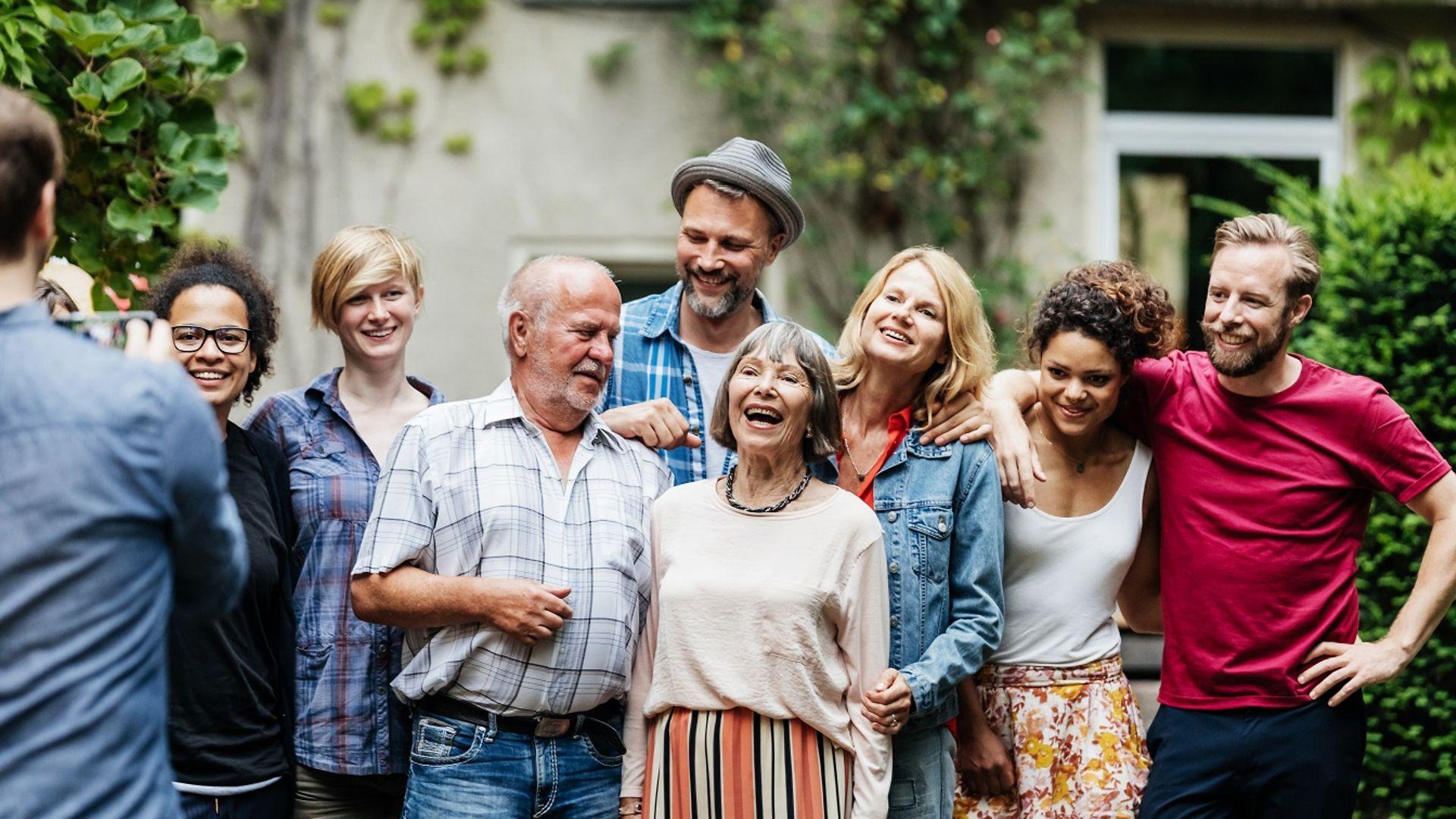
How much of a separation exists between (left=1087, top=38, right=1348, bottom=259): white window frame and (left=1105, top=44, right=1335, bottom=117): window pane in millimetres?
39

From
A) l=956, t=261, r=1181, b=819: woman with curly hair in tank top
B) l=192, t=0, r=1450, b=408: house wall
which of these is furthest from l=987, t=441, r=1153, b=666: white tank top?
l=192, t=0, r=1450, b=408: house wall

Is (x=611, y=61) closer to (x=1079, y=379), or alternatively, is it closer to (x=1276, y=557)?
(x=1079, y=379)

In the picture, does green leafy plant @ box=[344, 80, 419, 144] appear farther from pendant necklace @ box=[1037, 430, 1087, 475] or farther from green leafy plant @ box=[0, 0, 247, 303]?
pendant necklace @ box=[1037, 430, 1087, 475]

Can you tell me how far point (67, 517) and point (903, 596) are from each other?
1786 millimetres

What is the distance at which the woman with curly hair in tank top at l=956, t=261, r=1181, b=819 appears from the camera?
324cm

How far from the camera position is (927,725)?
3.09 metres

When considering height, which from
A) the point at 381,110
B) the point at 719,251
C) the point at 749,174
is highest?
the point at 381,110

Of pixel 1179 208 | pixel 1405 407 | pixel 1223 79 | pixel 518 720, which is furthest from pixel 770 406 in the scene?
pixel 1223 79

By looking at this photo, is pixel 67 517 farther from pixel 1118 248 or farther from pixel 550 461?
pixel 1118 248

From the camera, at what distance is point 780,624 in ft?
9.45

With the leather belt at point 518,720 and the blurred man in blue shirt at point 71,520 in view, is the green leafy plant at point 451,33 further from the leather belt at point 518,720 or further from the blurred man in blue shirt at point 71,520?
the blurred man in blue shirt at point 71,520

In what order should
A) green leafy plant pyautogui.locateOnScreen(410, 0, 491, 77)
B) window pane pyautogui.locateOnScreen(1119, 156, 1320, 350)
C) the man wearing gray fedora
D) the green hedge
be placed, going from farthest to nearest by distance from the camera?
window pane pyautogui.locateOnScreen(1119, 156, 1320, 350), green leafy plant pyautogui.locateOnScreen(410, 0, 491, 77), the green hedge, the man wearing gray fedora

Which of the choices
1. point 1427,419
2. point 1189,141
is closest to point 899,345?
point 1427,419

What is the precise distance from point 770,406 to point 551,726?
81cm
